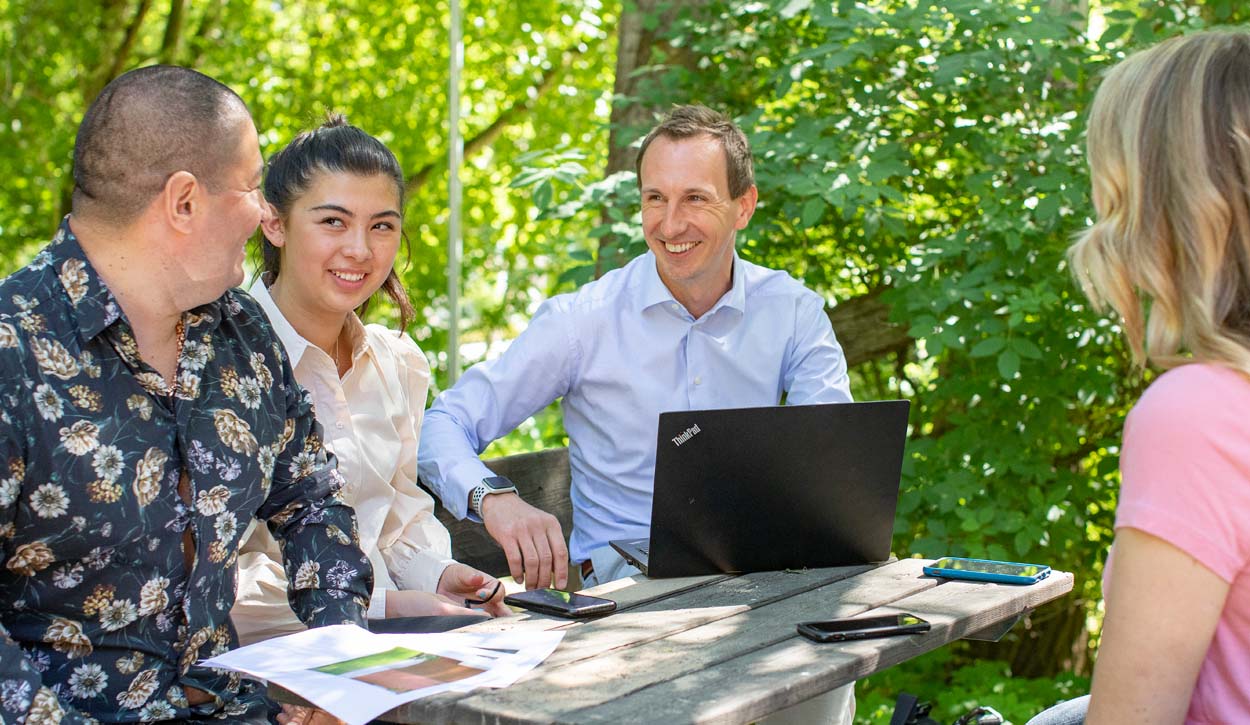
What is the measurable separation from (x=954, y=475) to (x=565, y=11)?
384 centimetres

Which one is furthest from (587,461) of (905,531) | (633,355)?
(905,531)

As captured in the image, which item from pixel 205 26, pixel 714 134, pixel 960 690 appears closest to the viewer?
pixel 714 134

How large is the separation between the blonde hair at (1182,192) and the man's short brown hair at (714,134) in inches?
69.9

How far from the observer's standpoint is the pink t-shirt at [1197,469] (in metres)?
1.58

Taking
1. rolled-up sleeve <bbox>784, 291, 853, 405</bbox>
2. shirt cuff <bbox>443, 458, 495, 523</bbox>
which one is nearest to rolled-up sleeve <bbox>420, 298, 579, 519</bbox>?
shirt cuff <bbox>443, 458, 495, 523</bbox>

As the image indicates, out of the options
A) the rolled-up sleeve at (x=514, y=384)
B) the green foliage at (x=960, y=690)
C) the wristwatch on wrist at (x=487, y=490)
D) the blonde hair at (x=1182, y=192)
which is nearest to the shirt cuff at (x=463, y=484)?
the wristwatch on wrist at (x=487, y=490)

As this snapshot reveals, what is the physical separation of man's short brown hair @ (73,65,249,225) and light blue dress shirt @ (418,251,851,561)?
128 centimetres

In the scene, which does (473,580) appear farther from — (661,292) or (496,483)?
(661,292)

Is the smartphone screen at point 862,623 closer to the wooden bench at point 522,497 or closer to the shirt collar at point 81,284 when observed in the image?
the shirt collar at point 81,284

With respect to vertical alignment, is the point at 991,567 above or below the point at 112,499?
below

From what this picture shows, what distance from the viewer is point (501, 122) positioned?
29.8 feet

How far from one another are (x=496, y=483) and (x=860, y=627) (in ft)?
3.45

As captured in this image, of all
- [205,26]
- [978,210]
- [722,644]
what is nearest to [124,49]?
[205,26]

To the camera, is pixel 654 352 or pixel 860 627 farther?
pixel 654 352
